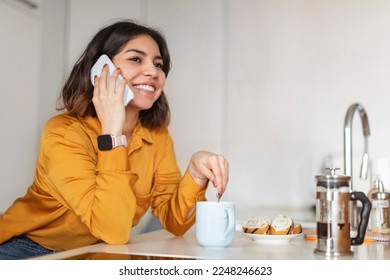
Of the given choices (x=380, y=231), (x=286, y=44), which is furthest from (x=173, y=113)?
(x=380, y=231)

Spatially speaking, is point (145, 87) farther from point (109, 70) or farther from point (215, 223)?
point (215, 223)

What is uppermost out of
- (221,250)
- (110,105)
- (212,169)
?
(110,105)

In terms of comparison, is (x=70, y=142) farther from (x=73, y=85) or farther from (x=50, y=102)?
(x=50, y=102)

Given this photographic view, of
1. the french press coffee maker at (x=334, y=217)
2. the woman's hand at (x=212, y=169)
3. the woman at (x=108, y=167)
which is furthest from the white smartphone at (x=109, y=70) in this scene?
the french press coffee maker at (x=334, y=217)

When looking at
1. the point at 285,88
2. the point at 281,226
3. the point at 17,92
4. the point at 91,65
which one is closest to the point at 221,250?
the point at 281,226

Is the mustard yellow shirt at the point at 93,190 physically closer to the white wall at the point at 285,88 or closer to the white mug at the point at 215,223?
the white mug at the point at 215,223

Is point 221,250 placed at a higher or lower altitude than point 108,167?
lower

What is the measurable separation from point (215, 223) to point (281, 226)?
138 millimetres

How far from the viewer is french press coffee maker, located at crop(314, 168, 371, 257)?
0.66 metres

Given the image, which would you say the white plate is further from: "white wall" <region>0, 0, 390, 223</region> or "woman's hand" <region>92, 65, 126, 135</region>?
"white wall" <region>0, 0, 390, 223</region>

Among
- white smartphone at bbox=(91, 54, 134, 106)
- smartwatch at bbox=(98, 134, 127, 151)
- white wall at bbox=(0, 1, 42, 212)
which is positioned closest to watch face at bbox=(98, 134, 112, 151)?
smartwatch at bbox=(98, 134, 127, 151)

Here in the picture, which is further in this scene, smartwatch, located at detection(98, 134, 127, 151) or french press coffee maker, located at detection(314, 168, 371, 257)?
smartwatch, located at detection(98, 134, 127, 151)

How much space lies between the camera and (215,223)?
0.71 m

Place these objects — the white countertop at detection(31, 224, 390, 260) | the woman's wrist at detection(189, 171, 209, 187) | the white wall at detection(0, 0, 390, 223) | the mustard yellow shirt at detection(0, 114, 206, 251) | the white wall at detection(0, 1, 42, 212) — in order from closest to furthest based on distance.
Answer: the white countertop at detection(31, 224, 390, 260) < the mustard yellow shirt at detection(0, 114, 206, 251) < the woman's wrist at detection(189, 171, 209, 187) < the white wall at detection(0, 1, 42, 212) < the white wall at detection(0, 0, 390, 223)
